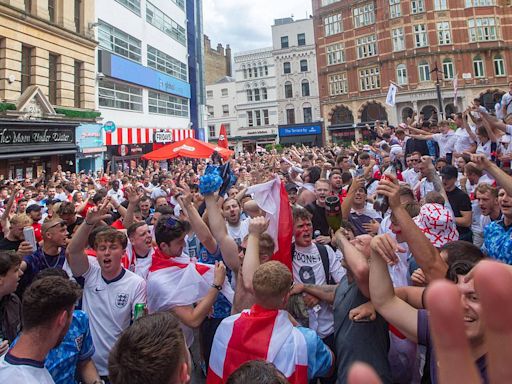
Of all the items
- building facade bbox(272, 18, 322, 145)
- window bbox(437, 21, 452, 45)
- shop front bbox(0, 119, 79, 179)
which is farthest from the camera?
building facade bbox(272, 18, 322, 145)

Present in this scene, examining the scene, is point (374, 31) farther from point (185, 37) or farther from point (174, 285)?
point (174, 285)

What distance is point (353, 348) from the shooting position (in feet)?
7.91

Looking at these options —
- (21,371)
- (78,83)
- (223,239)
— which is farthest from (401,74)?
(21,371)

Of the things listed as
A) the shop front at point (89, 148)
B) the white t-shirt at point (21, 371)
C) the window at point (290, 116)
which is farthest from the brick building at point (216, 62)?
the white t-shirt at point (21, 371)

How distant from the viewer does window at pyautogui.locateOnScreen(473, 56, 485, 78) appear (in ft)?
122

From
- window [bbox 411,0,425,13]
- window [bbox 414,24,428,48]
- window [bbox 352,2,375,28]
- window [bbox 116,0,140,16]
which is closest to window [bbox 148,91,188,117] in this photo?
window [bbox 116,0,140,16]

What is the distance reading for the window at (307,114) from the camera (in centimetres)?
4981

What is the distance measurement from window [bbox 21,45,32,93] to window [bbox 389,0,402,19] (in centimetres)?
3573

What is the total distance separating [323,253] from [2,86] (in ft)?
60.7

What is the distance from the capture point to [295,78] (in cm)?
5091

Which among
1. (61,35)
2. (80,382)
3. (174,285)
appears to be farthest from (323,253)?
(61,35)

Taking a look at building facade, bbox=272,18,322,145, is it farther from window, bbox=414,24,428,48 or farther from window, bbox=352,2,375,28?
window, bbox=414,24,428,48

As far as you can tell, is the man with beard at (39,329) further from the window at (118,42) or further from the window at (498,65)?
the window at (498,65)

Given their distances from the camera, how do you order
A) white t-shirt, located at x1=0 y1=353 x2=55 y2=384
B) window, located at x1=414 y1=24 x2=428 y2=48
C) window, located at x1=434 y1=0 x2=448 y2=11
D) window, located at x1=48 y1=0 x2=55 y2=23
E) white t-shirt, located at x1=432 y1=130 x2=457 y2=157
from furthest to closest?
window, located at x1=414 y1=24 x2=428 y2=48
window, located at x1=434 y1=0 x2=448 y2=11
window, located at x1=48 y1=0 x2=55 y2=23
white t-shirt, located at x1=432 y1=130 x2=457 y2=157
white t-shirt, located at x1=0 y1=353 x2=55 y2=384
